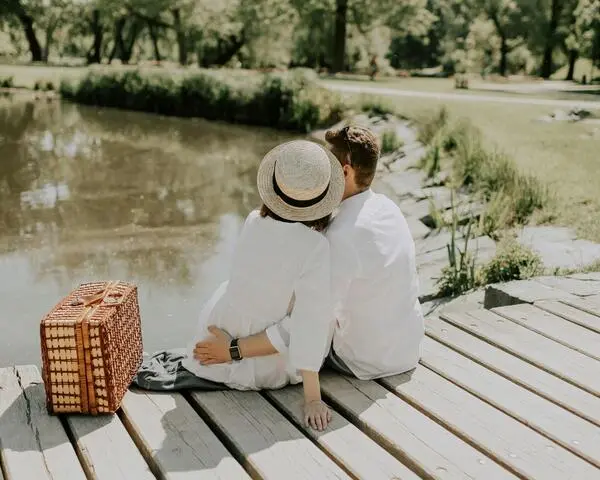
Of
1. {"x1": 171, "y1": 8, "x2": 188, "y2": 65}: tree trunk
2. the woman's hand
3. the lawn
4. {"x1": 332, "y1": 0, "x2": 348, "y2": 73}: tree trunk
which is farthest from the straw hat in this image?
{"x1": 171, "y1": 8, "x2": 188, "y2": 65}: tree trunk

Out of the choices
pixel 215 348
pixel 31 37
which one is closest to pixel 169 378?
pixel 215 348

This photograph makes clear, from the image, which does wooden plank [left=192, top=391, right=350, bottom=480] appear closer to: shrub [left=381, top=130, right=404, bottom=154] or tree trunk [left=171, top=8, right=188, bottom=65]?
shrub [left=381, top=130, right=404, bottom=154]

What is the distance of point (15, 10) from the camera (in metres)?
39.0

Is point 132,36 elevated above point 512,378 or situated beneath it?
elevated above

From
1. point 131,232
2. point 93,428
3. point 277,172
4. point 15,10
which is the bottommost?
point 131,232

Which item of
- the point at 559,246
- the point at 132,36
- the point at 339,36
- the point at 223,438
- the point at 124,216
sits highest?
the point at 132,36

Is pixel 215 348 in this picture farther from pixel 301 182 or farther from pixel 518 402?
pixel 518 402

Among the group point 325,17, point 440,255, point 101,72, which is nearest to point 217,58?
point 325,17

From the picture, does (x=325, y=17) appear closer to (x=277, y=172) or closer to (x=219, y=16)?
(x=219, y=16)

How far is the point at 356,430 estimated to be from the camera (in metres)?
2.67

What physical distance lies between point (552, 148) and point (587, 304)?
237 inches

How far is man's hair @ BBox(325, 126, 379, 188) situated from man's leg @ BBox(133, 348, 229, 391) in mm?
1030

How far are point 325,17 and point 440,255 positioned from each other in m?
26.0

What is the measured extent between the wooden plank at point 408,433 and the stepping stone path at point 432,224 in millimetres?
1723
